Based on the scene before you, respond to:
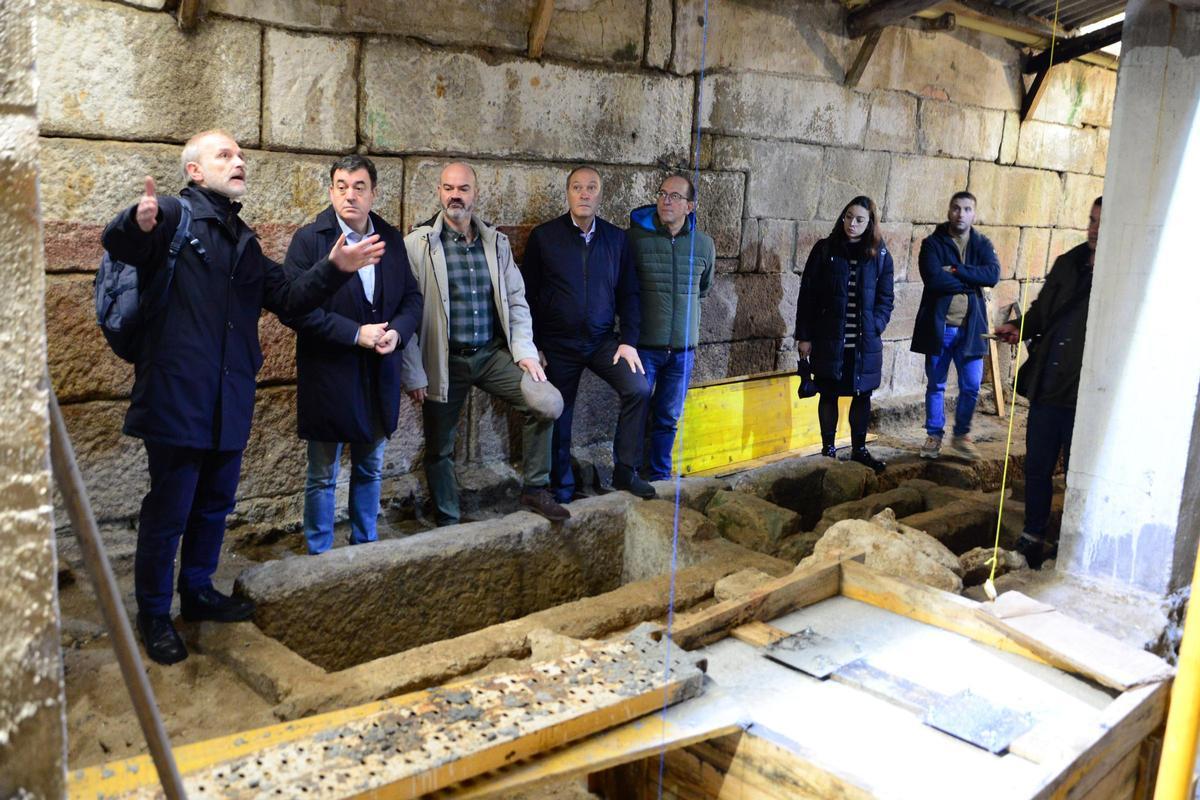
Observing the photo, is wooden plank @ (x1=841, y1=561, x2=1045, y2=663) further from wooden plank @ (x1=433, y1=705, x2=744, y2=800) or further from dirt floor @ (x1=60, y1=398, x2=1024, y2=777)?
dirt floor @ (x1=60, y1=398, x2=1024, y2=777)

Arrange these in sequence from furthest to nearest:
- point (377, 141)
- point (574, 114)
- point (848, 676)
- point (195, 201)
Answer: point (574, 114)
point (377, 141)
point (195, 201)
point (848, 676)

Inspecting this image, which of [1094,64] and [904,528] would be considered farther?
[1094,64]

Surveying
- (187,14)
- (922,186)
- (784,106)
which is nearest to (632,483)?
(187,14)

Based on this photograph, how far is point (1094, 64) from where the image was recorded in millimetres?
10078

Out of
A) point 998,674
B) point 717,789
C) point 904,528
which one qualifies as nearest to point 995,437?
point 904,528

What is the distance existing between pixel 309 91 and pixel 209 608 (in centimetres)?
255

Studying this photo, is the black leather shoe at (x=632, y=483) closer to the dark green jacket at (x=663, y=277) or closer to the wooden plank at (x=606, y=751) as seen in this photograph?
the dark green jacket at (x=663, y=277)

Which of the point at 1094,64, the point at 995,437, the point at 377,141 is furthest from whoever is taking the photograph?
the point at 1094,64

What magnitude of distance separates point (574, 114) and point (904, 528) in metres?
3.06

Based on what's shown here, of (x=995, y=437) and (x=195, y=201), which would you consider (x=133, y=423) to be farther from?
(x=995, y=437)

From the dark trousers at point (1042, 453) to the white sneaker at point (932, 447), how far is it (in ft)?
7.35

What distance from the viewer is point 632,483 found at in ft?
17.6

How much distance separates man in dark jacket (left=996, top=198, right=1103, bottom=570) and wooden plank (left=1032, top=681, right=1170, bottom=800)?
1.74 meters

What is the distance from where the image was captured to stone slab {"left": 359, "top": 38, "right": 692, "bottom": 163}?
5.25 m
